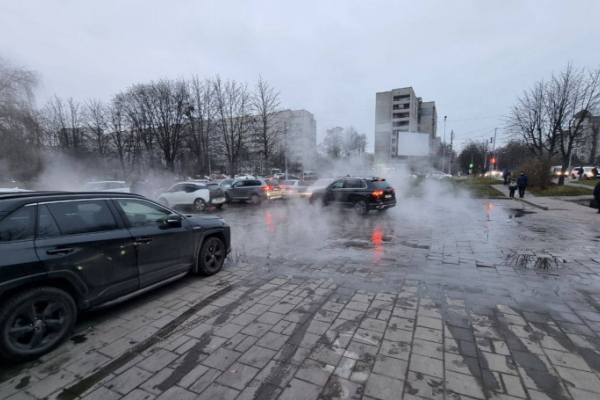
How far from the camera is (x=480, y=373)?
2146 millimetres

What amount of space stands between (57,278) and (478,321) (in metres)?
4.21

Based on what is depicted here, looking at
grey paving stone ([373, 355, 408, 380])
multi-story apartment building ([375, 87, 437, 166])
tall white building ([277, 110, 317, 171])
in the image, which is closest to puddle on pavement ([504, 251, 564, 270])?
grey paving stone ([373, 355, 408, 380])

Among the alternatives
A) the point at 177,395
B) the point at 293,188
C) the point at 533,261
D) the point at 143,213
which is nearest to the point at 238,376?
the point at 177,395

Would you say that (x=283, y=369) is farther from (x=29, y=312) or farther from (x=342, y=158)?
(x=342, y=158)

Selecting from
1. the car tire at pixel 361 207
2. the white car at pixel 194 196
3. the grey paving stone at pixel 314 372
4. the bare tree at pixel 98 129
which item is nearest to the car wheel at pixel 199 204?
the white car at pixel 194 196

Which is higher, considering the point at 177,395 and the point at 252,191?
the point at 252,191

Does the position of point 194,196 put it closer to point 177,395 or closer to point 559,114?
point 177,395

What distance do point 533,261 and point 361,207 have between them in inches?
236

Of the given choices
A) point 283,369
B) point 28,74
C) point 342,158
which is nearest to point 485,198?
point 342,158

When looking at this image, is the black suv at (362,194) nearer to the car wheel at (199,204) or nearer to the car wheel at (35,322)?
the car wheel at (199,204)

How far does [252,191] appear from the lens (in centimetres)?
1509

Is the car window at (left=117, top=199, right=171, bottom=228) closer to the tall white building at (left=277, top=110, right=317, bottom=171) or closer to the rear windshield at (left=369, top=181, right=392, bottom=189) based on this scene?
the rear windshield at (left=369, top=181, right=392, bottom=189)

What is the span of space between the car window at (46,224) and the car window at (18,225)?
5cm

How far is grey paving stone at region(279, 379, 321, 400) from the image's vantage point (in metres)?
1.92
